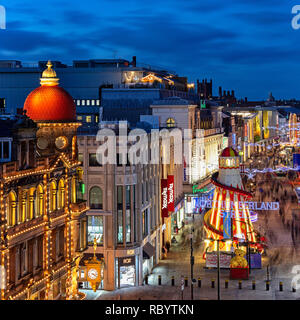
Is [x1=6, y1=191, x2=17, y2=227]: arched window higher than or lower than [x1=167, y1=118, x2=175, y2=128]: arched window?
lower

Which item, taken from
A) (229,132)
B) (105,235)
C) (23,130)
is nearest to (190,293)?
(105,235)

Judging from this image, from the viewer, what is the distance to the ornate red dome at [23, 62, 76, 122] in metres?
42.3

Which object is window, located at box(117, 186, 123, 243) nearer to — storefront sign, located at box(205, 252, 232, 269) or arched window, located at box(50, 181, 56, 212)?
storefront sign, located at box(205, 252, 232, 269)

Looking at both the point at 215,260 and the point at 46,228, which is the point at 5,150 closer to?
the point at 46,228

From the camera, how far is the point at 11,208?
109 feet

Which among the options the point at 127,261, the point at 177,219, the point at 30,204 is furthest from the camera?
the point at 177,219

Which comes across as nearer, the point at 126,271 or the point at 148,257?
the point at 126,271

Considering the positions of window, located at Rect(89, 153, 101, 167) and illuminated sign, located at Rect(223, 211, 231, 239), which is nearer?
window, located at Rect(89, 153, 101, 167)

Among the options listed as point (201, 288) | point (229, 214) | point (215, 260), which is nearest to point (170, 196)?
point (229, 214)

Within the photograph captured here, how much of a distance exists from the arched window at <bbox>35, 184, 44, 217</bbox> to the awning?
56.5ft

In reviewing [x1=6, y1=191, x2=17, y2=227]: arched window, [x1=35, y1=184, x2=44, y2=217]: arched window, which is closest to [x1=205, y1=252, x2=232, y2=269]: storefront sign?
[x1=35, y1=184, x2=44, y2=217]: arched window

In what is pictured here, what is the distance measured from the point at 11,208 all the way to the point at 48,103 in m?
10.9

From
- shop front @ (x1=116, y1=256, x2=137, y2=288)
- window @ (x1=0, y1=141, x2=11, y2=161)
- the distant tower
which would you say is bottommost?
shop front @ (x1=116, y1=256, x2=137, y2=288)

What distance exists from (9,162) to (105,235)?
19.6 meters
